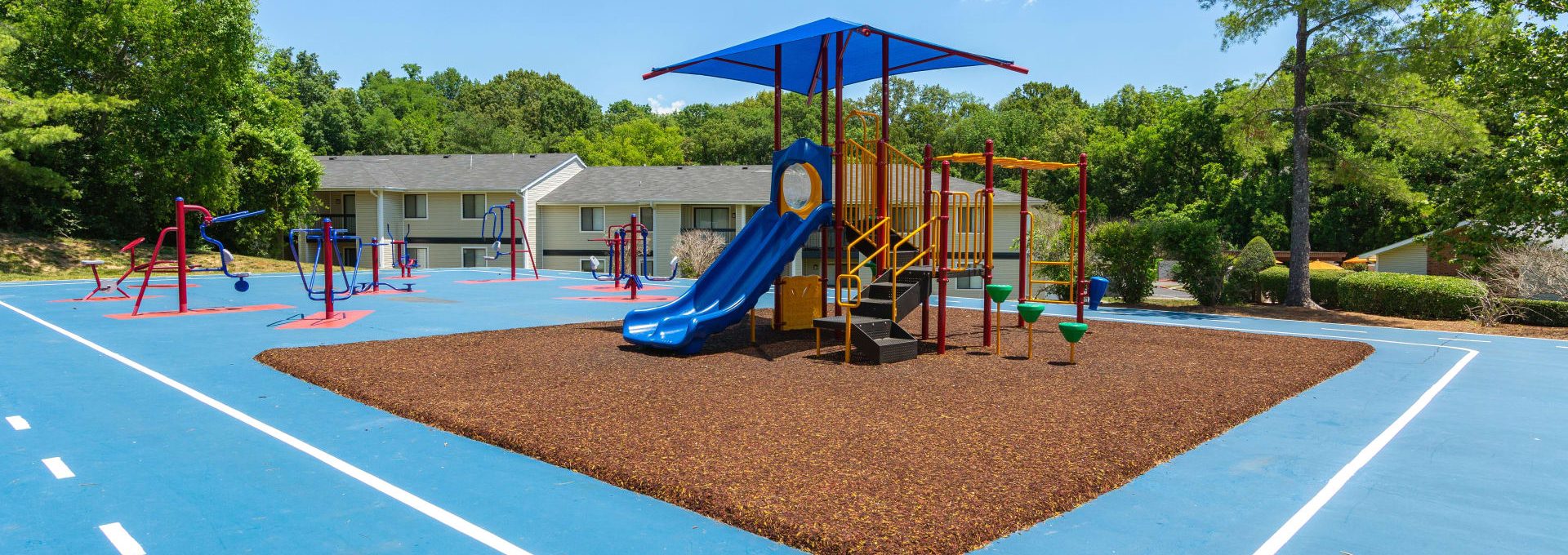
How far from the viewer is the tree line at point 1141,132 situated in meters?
16.7

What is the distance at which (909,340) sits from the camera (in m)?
10.0

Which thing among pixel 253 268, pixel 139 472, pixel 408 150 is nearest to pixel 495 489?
pixel 139 472

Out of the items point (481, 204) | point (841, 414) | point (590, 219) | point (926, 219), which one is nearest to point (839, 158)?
point (926, 219)

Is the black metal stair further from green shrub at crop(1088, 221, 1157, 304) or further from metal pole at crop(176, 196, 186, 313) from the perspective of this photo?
metal pole at crop(176, 196, 186, 313)

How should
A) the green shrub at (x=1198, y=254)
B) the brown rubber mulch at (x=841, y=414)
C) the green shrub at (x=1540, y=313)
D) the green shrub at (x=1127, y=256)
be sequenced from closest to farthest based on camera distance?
1. the brown rubber mulch at (x=841, y=414)
2. the green shrub at (x=1540, y=313)
3. the green shrub at (x=1198, y=254)
4. the green shrub at (x=1127, y=256)

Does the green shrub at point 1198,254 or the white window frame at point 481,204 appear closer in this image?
the green shrub at point 1198,254

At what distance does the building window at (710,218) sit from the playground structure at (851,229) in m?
25.1

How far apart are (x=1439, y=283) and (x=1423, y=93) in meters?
4.33

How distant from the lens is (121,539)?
4238mm

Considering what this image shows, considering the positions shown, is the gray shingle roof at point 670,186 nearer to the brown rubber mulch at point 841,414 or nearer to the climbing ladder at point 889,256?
the climbing ladder at point 889,256

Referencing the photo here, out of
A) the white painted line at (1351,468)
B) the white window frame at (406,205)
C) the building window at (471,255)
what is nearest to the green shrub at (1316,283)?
the white painted line at (1351,468)

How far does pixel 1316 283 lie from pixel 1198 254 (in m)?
3.00

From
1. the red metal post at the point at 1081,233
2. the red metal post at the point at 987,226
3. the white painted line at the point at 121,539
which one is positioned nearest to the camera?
the white painted line at the point at 121,539

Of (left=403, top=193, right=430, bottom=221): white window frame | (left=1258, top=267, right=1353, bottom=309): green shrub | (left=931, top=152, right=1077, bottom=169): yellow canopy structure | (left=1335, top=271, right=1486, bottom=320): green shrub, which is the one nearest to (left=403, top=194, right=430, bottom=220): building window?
(left=403, top=193, right=430, bottom=221): white window frame
